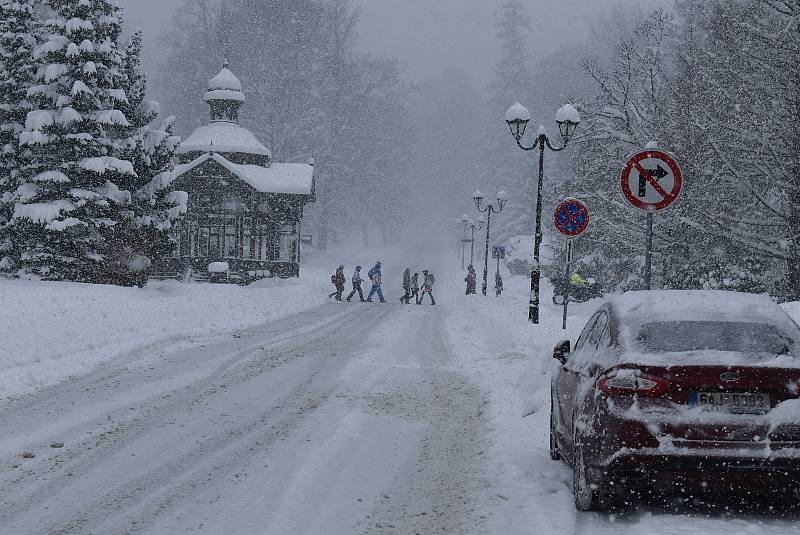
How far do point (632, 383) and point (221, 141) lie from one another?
44.8m

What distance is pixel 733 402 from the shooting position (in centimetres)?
491

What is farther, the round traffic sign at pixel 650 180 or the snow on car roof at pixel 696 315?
the round traffic sign at pixel 650 180

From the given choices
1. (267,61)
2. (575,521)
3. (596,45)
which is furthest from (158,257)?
(596,45)

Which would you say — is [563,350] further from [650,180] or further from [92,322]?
[92,322]

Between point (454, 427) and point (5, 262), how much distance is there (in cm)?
2172

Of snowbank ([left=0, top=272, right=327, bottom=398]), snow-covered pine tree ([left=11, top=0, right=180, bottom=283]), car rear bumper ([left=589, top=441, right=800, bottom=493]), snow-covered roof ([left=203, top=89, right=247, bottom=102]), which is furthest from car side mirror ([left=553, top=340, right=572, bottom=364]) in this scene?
snow-covered roof ([left=203, top=89, right=247, bottom=102])

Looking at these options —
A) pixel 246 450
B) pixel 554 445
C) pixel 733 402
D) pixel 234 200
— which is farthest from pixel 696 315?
pixel 234 200

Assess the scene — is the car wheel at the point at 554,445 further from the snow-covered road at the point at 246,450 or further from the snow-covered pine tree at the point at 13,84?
the snow-covered pine tree at the point at 13,84

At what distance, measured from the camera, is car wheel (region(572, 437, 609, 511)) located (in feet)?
17.1

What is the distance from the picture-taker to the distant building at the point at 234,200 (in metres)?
45.9

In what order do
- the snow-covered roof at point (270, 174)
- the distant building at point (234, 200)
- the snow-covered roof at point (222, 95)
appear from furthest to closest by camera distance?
the snow-covered roof at point (222, 95), the distant building at point (234, 200), the snow-covered roof at point (270, 174)

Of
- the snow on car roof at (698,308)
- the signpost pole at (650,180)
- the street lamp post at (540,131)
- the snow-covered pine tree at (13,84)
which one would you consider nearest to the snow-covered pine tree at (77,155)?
the snow-covered pine tree at (13,84)

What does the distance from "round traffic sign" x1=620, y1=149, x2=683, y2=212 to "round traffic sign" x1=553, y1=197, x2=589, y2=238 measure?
242 inches

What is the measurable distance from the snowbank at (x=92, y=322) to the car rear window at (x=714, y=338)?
25.9 ft
